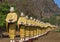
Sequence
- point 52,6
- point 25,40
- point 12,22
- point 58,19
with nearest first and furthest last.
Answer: point 12,22, point 25,40, point 58,19, point 52,6

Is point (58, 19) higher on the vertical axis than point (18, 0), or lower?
lower

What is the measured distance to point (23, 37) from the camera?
6.71 m

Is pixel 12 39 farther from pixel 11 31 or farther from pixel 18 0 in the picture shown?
pixel 18 0

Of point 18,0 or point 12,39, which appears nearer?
point 12,39

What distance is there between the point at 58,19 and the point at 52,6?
202 ft

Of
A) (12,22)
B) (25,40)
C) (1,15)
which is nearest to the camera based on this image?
(12,22)

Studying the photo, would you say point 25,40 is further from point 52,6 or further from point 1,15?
point 52,6

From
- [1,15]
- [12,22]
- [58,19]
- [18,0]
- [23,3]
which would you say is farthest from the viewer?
[58,19]

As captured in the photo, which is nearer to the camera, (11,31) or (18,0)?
(11,31)

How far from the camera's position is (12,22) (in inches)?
224

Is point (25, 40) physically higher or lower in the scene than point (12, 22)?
lower

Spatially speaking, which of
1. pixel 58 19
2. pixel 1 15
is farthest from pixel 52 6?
pixel 1 15

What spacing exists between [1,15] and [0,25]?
2.00 metres

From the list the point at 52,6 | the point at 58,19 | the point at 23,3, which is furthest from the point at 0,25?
the point at 52,6
